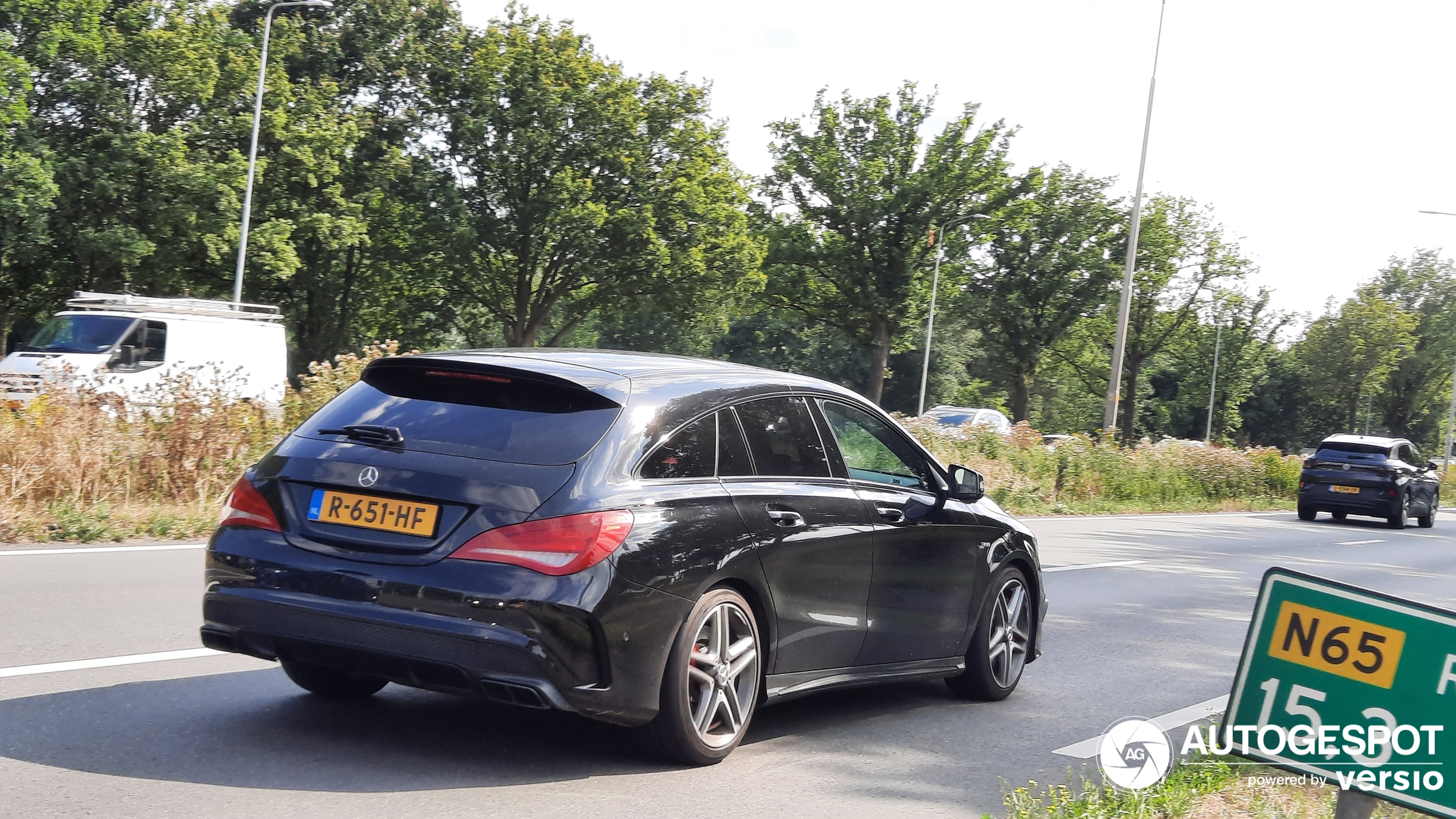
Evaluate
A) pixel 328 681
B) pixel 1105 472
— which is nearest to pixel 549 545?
pixel 328 681

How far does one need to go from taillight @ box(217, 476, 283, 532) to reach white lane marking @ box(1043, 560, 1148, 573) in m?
9.49

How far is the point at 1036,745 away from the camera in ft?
19.6

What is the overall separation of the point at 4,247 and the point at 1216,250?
55353 millimetres

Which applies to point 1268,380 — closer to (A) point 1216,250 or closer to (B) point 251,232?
(A) point 1216,250

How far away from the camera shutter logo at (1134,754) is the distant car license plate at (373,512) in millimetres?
2720

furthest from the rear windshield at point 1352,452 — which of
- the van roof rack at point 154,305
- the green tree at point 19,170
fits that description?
the green tree at point 19,170

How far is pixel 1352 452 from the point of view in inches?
1076

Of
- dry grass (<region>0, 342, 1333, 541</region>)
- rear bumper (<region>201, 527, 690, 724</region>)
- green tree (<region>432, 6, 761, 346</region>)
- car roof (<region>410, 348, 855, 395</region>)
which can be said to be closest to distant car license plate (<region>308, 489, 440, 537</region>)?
rear bumper (<region>201, 527, 690, 724</region>)

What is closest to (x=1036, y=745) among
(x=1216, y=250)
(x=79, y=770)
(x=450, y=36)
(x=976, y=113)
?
(x=79, y=770)

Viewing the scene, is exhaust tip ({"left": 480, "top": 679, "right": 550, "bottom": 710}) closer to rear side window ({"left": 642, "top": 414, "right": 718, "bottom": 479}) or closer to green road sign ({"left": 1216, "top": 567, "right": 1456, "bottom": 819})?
rear side window ({"left": 642, "top": 414, "right": 718, "bottom": 479})

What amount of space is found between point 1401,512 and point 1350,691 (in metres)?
26.1

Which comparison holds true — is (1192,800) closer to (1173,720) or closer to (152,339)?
(1173,720)

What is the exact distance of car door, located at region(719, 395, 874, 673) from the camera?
5.27 meters
